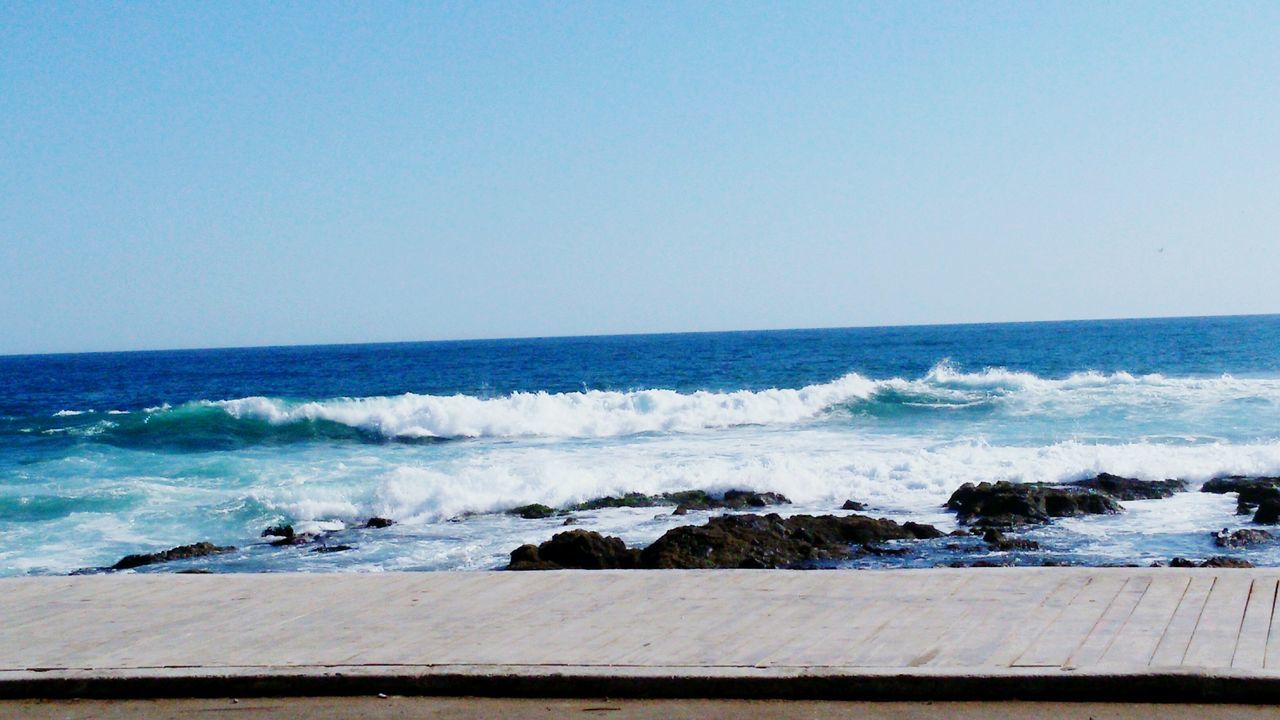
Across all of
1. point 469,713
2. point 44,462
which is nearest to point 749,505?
point 469,713

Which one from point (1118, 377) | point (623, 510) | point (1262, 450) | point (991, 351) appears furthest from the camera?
point (991, 351)

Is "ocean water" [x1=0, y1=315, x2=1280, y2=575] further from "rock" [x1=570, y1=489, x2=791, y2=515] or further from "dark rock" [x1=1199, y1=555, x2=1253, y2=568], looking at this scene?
"dark rock" [x1=1199, y1=555, x2=1253, y2=568]

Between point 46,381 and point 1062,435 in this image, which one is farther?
point 46,381

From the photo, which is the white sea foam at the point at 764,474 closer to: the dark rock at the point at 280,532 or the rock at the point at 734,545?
the dark rock at the point at 280,532

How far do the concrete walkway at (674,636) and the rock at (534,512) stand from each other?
897 cm

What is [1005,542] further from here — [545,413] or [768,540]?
[545,413]

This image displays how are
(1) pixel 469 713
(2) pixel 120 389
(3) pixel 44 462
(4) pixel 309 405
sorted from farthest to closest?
1. (2) pixel 120 389
2. (4) pixel 309 405
3. (3) pixel 44 462
4. (1) pixel 469 713

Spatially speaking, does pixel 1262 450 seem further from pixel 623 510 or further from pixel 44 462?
pixel 44 462

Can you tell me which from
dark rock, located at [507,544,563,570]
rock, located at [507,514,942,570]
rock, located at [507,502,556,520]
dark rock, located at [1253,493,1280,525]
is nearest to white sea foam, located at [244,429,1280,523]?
rock, located at [507,502,556,520]

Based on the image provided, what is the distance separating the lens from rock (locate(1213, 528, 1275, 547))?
40.9 ft

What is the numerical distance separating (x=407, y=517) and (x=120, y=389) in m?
46.7

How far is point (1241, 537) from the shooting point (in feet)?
41.5

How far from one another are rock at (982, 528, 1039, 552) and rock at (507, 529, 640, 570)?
406 centimetres

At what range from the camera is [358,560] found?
1313 centimetres
